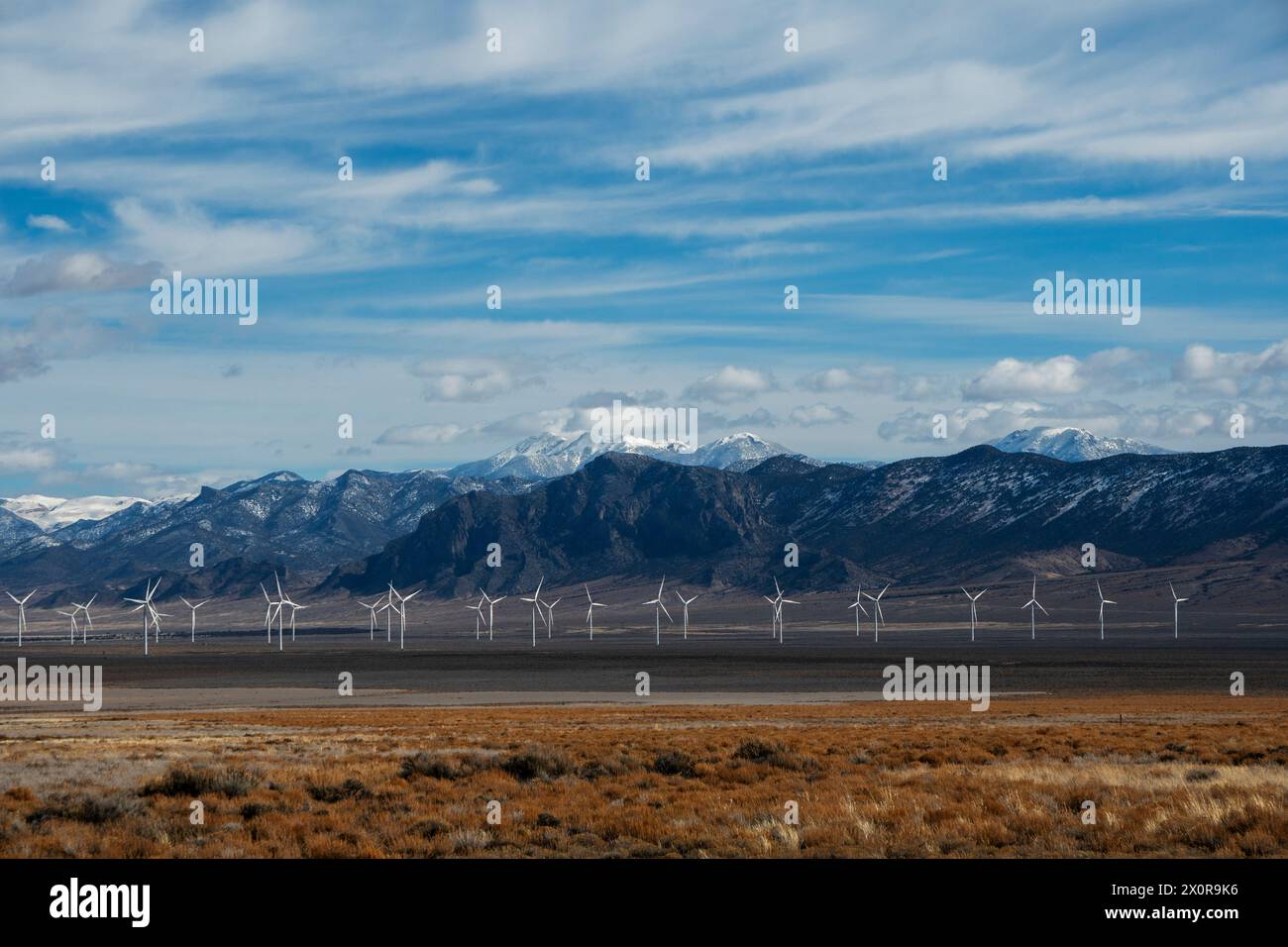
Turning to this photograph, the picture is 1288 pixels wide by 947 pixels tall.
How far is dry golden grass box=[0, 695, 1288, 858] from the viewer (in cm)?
1934

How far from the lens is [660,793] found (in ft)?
83.9

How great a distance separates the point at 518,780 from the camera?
27422mm

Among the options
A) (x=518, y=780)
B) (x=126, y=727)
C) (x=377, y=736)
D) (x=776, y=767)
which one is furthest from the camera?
(x=126, y=727)

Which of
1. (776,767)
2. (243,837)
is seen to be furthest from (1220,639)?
(243,837)

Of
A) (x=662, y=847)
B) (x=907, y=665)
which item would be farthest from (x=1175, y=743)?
(x=907, y=665)

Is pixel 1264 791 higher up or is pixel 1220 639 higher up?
pixel 1264 791

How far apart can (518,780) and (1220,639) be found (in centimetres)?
18075

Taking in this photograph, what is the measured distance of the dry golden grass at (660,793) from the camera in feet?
63.5

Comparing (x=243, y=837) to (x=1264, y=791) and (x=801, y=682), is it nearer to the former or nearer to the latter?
(x=1264, y=791)
